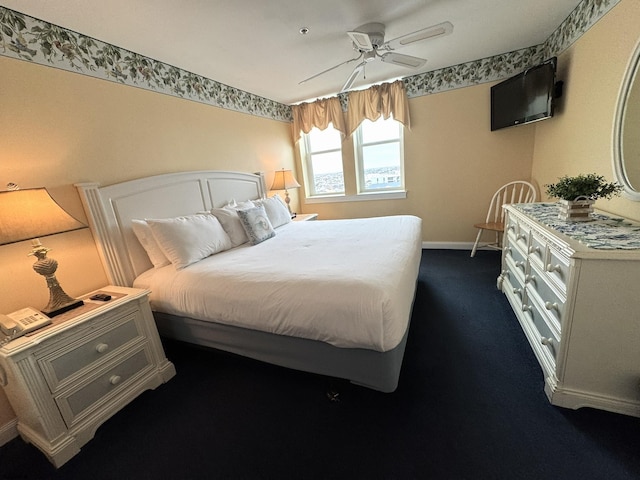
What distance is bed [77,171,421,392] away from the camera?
1.34 metres

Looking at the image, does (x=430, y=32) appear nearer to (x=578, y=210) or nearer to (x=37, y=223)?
(x=578, y=210)

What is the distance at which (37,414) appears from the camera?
1.26 m

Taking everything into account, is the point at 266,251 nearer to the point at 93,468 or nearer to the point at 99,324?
the point at 99,324

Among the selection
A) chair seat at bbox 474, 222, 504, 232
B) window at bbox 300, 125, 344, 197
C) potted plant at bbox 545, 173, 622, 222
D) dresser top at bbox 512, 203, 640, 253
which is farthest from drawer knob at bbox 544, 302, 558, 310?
window at bbox 300, 125, 344, 197

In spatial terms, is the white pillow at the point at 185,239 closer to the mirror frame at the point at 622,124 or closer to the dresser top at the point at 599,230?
the dresser top at the point at 599,230

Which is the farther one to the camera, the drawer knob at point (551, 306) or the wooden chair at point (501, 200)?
the wooden chair at point (501, 200)

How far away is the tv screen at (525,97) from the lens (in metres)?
2.43

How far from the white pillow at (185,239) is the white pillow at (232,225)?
7.2 inches

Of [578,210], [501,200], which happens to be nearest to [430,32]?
[578,210]

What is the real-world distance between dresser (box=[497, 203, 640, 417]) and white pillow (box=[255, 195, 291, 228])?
2.37 m

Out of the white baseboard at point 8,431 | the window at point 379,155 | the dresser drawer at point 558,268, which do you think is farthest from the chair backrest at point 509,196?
the white baseboard at point 8,431

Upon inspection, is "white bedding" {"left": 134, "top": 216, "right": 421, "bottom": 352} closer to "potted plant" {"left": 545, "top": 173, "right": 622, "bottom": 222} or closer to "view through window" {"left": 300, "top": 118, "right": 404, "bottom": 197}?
"potted plant" {"left": 545, "top": 173, "right": 622, "bottom": 222}

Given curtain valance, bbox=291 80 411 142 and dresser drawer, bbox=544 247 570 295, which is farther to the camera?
curtain valance, bbox=291 80 411 142

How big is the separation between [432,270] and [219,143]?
2889 millimetres
